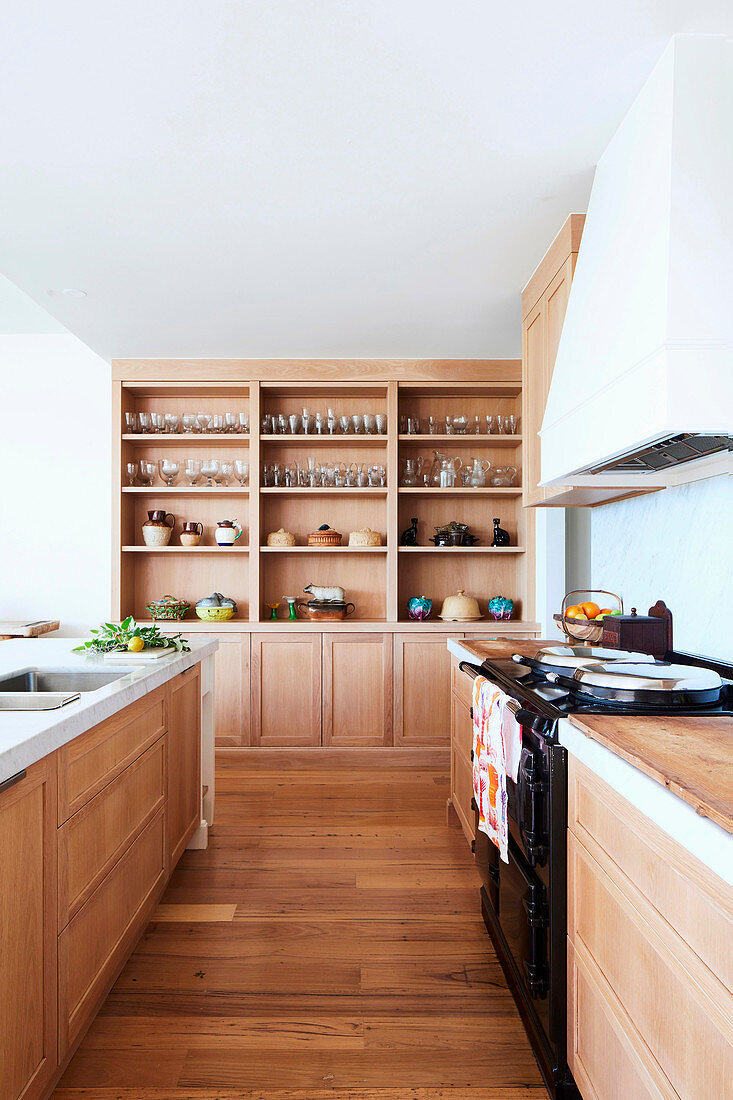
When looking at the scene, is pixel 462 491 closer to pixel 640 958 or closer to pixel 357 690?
pixel 357 690

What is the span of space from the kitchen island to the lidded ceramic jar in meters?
2.32

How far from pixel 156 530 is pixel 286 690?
137cm

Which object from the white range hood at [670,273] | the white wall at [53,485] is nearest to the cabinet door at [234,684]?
the white wall at [53,485]

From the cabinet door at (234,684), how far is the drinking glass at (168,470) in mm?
1129

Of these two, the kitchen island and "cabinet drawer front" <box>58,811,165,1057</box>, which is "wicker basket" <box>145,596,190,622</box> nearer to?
the kitchen island

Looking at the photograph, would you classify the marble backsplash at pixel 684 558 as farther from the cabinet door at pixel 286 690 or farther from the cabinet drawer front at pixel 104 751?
the cabinet door at pixel 286 690

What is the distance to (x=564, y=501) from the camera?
10.5ft

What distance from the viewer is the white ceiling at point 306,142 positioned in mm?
1781

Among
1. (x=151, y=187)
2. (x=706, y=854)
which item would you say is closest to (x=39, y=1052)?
(x=706, y=854)

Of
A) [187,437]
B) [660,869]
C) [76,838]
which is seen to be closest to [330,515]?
[187,437]

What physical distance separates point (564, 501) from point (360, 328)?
5.59 ft

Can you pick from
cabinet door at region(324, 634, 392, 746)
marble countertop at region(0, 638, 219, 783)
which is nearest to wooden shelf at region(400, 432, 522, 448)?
cabinet door at region(324, 634, 392, 746)

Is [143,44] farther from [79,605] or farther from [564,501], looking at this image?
[79,605]

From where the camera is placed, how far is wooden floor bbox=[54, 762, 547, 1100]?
1.74 m
